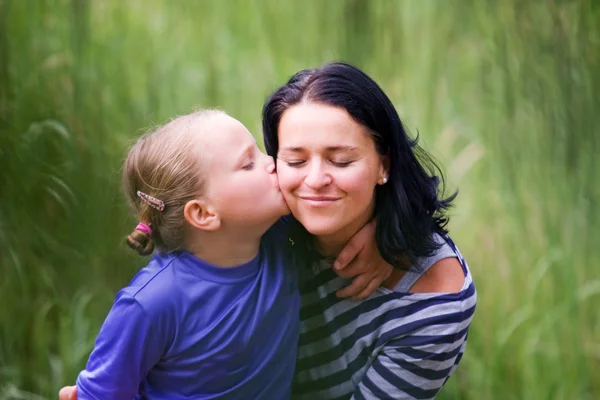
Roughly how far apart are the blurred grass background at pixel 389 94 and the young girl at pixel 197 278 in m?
0.98

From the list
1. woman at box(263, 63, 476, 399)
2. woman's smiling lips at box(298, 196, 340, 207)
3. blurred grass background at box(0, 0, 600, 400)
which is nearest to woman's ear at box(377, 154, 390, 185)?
woman at box(263, 63, 476, 399)

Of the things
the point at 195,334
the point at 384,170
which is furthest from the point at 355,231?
the point at 195,334

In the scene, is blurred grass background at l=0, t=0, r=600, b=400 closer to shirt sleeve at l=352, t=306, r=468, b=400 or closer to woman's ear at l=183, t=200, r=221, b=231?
shirt sleeve at l=352, t=306, r=468, b=400

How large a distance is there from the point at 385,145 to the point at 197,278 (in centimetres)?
41

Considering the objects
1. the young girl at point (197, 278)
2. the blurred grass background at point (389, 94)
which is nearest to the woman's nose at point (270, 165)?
the young girl at point (197, 278)

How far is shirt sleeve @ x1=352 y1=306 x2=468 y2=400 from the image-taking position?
1536mm

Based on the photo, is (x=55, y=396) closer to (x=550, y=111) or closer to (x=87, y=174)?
(x=87, y=174)

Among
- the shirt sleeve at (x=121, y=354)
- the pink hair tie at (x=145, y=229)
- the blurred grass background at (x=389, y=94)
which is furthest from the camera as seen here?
the blurred grass background at (x=389, y=94)

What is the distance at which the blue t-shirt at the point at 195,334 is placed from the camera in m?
1.40

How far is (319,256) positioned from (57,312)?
118cm

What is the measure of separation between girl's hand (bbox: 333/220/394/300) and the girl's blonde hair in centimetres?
31

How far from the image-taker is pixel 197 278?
1449 mm

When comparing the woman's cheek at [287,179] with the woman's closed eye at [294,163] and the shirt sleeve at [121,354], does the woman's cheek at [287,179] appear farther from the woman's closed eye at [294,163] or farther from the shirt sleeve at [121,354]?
the shirt sleeve at [121,354]

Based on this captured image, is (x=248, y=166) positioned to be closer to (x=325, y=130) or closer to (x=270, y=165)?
(x=270, y=165)
